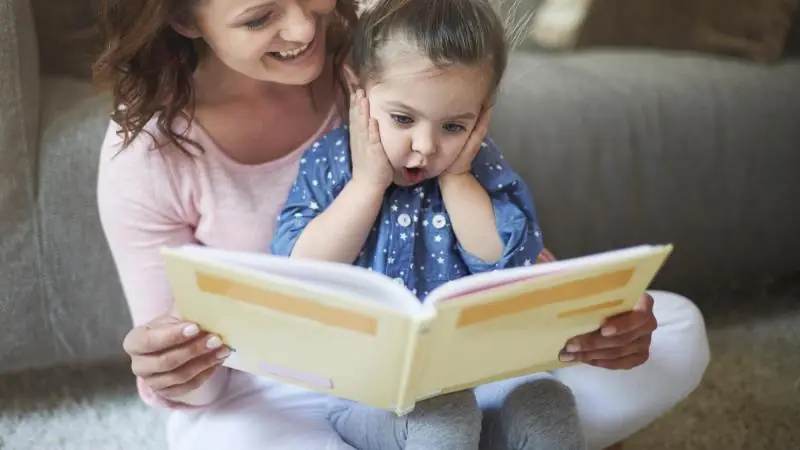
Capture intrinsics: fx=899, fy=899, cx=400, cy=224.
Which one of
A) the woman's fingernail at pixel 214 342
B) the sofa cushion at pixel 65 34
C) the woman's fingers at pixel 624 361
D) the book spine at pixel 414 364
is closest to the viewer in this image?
the book spine at pixel 414 364

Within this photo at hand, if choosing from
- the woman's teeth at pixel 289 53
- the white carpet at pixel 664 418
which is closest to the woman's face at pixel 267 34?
the woman's teeth at pixel 289 53

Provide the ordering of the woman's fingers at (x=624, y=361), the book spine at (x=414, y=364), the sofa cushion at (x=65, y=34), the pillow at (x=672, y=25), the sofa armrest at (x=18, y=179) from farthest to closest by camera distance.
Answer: the pillow at (x=672, y=25) → the sofa cushion at (x=65, y=34) → the sofa armrest at (x=18, y=179) → the woman's fingers at (x=624, y=361) → the book spine at (x=414, y=364)

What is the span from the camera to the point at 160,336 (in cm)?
83

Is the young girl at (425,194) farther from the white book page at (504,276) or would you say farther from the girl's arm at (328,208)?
the white book page at (504,276)

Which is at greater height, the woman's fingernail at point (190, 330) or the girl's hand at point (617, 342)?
the woman's fingernail at point (190, 330)

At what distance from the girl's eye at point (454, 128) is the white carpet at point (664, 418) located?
0.65m

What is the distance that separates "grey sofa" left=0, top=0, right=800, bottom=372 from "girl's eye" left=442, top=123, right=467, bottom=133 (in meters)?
0.43

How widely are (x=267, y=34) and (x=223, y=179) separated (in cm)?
17

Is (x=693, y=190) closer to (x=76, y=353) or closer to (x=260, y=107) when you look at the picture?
(x=260, y=107)

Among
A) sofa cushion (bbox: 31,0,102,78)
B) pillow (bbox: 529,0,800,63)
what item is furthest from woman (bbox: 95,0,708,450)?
pillow (bbox: 529,0,800,63)

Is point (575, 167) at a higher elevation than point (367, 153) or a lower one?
lower

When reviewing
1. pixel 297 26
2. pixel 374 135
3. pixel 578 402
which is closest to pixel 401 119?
pixel 374 135

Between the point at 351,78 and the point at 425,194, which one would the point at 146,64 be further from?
the point at 425,194

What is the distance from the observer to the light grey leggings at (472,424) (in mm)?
865
